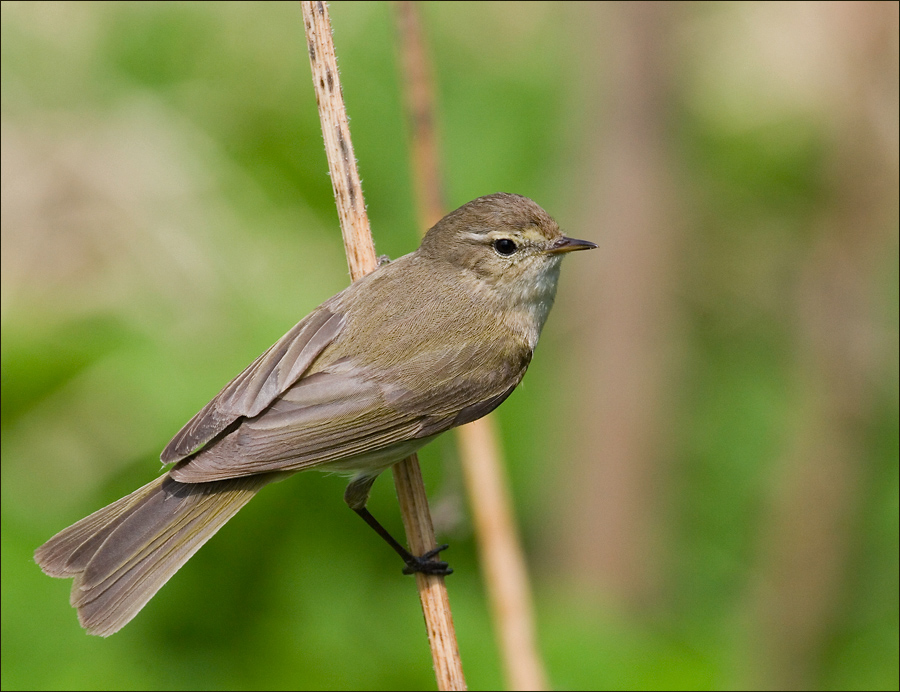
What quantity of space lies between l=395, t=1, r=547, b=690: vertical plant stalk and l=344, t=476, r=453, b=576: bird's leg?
18cm

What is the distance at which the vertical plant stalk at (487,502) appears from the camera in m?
3.38

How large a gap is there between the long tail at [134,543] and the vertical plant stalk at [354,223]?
0.51 meters

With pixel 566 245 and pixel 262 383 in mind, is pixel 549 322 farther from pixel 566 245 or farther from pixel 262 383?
pixel 262 383

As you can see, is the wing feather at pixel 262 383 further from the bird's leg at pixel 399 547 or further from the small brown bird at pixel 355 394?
the bird's leg at pixel 399 547

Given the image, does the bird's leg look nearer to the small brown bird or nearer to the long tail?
the small brown bird

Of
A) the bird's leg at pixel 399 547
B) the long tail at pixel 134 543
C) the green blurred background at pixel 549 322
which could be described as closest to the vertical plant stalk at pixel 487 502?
the bird's leg at pixel 399 547

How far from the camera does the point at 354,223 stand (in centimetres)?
353

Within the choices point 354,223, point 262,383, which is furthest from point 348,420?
point 354,223

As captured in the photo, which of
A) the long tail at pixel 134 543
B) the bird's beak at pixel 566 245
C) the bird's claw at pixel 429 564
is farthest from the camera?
the bird's beak at pixel 566 245

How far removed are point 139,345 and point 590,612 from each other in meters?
2.56

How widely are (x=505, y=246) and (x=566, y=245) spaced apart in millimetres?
244

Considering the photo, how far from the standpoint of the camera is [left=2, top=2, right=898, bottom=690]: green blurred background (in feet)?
14.8

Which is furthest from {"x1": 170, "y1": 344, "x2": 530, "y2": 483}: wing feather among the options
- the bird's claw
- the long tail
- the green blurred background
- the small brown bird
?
the green blurred background

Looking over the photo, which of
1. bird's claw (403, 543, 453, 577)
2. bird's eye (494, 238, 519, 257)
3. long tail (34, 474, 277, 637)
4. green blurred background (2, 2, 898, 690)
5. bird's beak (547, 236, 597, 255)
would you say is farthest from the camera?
green blurred background (2, 2, 898, 690)
